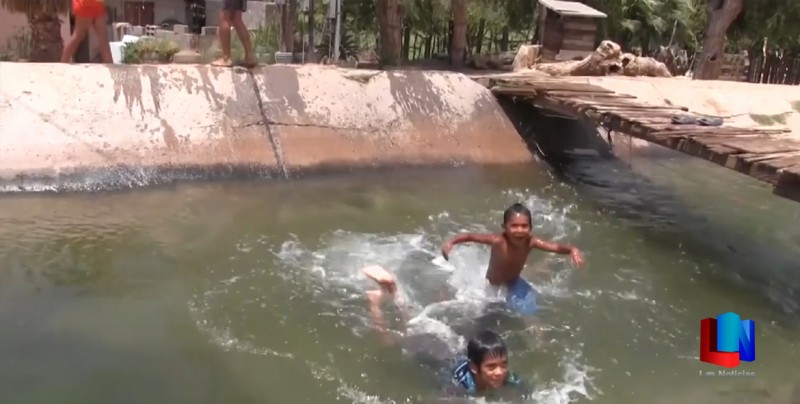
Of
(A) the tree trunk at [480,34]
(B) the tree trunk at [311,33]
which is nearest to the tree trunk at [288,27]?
(B) the tree trunk at [311,33]

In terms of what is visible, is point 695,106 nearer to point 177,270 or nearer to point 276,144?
point 276,144

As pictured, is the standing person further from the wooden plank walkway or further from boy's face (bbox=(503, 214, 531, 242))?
boy's face (bbox=(503, 214, 531, 242))

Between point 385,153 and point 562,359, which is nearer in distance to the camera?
point 562,359

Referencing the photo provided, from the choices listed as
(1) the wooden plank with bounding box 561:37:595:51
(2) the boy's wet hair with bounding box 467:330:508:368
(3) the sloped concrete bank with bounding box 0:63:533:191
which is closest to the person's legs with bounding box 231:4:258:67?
(3) the sloped concrete bank with bounding box 0:63:533:191

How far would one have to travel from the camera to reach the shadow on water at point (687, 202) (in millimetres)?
6559

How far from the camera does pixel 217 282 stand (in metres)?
5.55

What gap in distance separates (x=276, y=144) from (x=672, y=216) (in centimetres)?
441

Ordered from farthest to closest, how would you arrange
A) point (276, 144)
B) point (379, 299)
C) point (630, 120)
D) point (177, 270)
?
point (276, 144) → point (630, 120) → point (177, 270) → point (379, 299)

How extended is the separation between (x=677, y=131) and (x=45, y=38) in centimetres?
828

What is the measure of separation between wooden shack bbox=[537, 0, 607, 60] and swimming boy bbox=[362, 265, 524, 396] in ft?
31.7

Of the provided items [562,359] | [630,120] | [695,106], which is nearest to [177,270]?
[562,359]

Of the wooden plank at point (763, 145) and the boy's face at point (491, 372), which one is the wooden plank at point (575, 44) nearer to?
the wooden plank at point (763, 145)

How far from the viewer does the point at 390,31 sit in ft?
43.8

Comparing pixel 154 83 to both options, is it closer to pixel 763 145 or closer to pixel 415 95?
pixel 415 95
